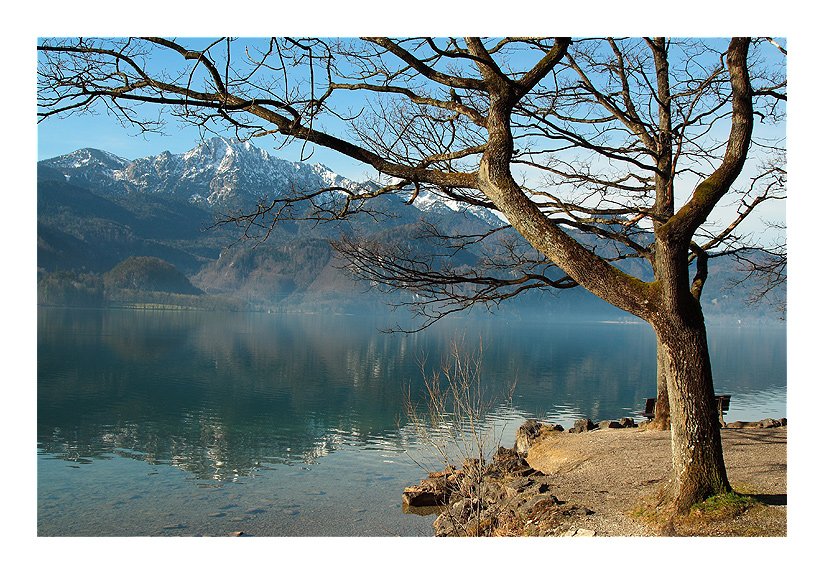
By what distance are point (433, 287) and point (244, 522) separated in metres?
5.59


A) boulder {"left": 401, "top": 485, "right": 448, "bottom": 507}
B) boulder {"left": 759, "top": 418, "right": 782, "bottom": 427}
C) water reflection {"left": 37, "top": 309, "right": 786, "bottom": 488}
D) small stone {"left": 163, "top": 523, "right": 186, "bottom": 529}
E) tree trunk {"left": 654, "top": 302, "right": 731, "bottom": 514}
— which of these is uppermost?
tree trunk {"left": 654, "top": 302, "right": 731, "bottom": 514}

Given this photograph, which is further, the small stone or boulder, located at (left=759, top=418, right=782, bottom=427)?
boulder, located at (left=759, top=418, right=782, bottom=427)

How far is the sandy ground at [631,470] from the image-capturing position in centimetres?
647

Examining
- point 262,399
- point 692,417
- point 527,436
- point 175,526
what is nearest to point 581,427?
point 527,436

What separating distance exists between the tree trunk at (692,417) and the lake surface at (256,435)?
4228 millimetres

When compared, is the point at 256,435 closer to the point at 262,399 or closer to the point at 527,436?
the point at 262,399

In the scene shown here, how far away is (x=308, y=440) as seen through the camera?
20125 mm

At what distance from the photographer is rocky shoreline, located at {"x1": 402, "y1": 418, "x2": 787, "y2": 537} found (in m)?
7.06

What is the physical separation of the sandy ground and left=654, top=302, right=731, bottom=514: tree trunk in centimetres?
44

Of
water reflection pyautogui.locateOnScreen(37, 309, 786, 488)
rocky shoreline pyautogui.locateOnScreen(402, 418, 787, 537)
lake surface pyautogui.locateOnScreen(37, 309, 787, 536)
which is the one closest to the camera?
rocky shoreline pyautogui.locateOnScreen(402, 418, 787, 537)

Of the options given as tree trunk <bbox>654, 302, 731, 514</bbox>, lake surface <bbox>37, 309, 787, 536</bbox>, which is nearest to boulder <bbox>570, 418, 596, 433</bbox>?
lake surface <bbox>37, 309, 787, 536</bbox>

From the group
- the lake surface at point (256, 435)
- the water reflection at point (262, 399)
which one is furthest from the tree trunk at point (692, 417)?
the lake surface at point (256, 435)

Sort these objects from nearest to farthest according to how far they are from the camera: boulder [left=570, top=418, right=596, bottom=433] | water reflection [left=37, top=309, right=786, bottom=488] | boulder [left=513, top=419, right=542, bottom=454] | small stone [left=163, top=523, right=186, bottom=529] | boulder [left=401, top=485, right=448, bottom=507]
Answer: small stone [left=163, top=523, right=186, bottom=529], boulder [left=401, top=485, right=448, bottom=507], boulder [left=513, top=419, right=542, bottom=454], boulder [left=570, top=418, right=596, bottom=433], water reflection [left=37, top=309, right=786, bottom=488]

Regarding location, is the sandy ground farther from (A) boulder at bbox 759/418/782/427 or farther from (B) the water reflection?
(B) the water reflection
